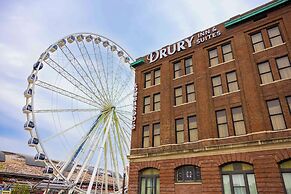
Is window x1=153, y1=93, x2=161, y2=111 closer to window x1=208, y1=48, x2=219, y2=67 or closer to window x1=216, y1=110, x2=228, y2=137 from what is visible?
window x1=208, y1=48, x2=219, y2=67

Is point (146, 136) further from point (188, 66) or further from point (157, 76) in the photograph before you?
point (188, 66)

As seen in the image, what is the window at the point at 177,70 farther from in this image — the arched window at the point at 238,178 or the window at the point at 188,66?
the arched window at the point at 238,178

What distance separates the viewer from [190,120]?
2439 cm

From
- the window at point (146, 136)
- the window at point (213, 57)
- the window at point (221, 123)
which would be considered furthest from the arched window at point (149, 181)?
the window at point (213, 57)

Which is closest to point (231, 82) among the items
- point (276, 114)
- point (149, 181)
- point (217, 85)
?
point (217, 85)

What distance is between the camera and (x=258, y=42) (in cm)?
2300

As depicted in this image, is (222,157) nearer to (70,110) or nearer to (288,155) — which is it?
(288,155)

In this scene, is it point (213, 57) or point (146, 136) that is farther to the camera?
point (146, 136)

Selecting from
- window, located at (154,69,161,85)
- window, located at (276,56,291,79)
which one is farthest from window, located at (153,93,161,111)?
window, located at (276,56,291,79)

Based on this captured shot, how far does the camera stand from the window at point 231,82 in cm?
2270

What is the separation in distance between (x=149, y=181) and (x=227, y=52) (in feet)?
50.8

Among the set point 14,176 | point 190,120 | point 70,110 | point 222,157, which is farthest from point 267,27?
point 14,176

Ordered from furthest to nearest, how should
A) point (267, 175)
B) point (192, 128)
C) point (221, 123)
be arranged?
point (192, 128), point (221, 123), point (267, 175)

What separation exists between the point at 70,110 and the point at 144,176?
14.4m
